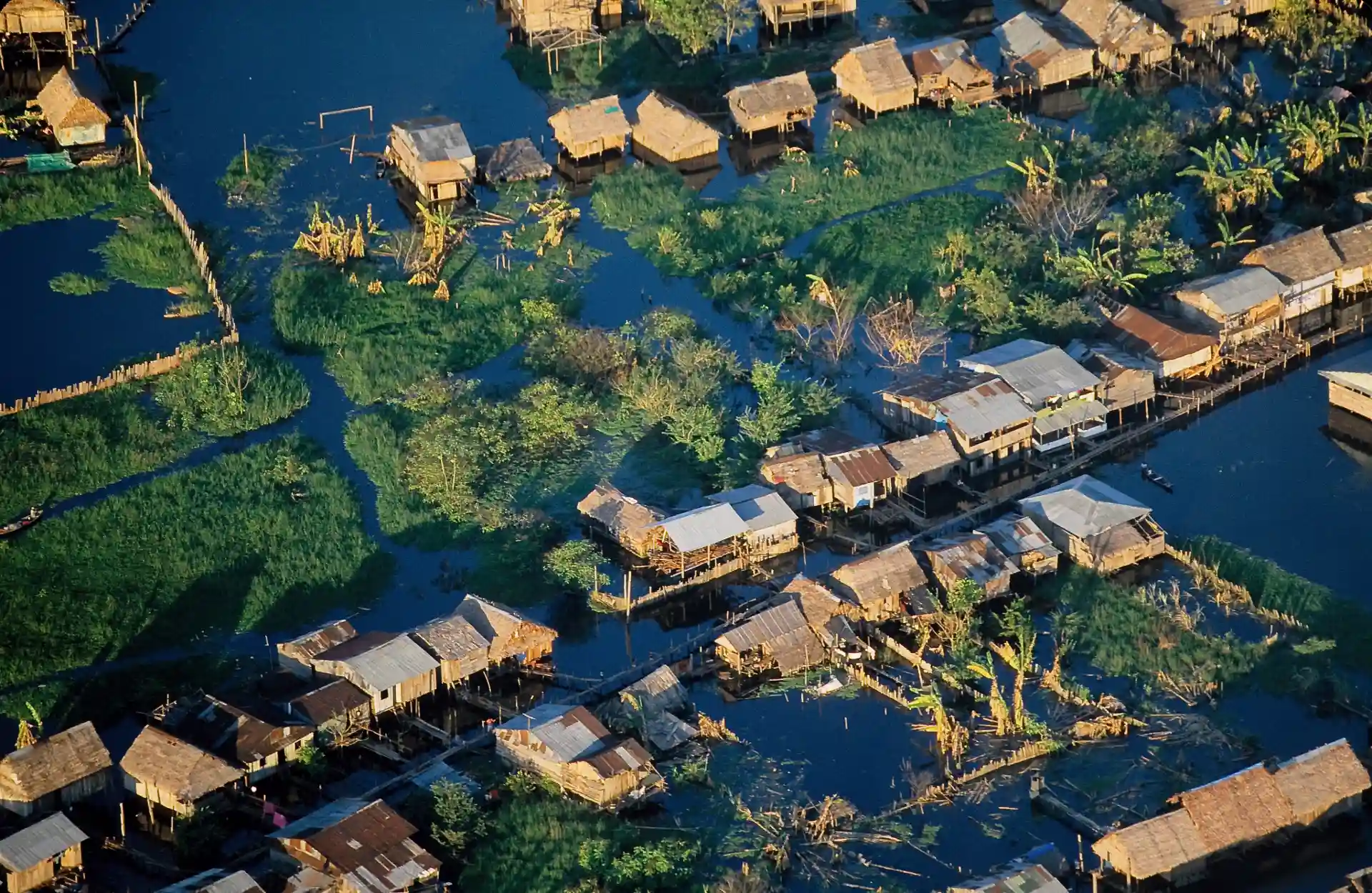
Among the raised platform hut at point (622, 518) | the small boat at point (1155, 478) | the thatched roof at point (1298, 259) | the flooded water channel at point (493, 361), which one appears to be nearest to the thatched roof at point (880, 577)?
the flooded water channel at point (493, 361)

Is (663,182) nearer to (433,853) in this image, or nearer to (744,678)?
(744,678)

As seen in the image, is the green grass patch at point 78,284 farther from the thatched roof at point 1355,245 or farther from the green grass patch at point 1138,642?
the thatched roof at point 1355,245

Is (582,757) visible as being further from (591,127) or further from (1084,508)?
(591,127)

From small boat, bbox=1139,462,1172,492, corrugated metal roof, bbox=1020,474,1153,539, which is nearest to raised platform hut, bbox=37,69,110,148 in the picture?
corrugated metal roof, bbox=1020,474,1153,539

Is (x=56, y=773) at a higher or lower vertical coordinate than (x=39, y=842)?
higher

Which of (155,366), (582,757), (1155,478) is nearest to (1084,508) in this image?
(1155,478)

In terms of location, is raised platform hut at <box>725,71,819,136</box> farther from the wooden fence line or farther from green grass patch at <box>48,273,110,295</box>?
green grass patch at <box>48,273,110,295</box>
